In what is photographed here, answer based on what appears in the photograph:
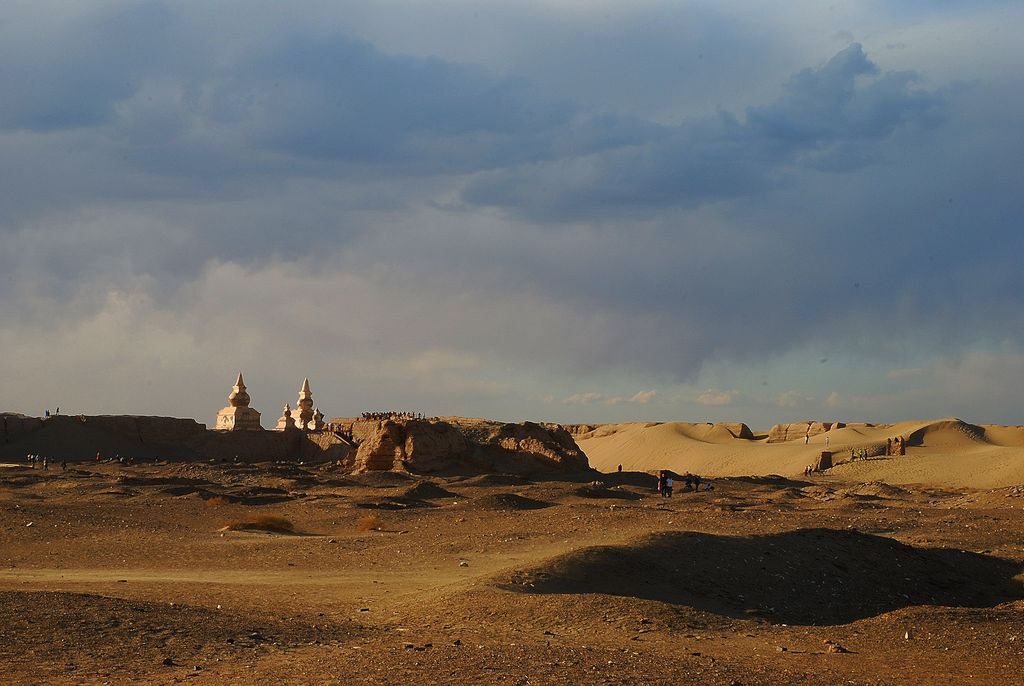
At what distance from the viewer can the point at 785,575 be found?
46.0ft

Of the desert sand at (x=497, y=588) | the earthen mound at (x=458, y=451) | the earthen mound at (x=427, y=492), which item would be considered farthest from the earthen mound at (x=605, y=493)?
the earthen mound at (x=458, y=451)

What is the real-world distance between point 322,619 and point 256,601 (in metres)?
1.39

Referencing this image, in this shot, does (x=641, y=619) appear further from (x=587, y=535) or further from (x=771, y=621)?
(x=587, y=535)

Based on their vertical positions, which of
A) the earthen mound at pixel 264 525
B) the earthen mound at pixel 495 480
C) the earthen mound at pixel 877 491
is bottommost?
the earthen mound at pixel 877 491

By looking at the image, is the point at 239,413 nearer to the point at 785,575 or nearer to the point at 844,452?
the point at 844,452

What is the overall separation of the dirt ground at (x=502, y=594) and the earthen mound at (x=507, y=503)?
0.09m

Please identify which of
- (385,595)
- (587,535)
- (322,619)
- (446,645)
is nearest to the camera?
(446,645)

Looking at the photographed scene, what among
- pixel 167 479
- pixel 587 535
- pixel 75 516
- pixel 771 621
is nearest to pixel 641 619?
pixel 771 621

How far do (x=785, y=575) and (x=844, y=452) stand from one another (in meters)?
47.3

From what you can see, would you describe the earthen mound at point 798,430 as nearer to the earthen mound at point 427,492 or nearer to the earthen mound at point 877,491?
the earthen mound at point 877,491

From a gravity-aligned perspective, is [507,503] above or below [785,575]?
above

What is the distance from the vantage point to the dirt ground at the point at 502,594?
8430 mm

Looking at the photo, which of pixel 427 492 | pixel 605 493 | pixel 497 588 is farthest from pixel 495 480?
pixel 497 588

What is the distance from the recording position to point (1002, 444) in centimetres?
6334
